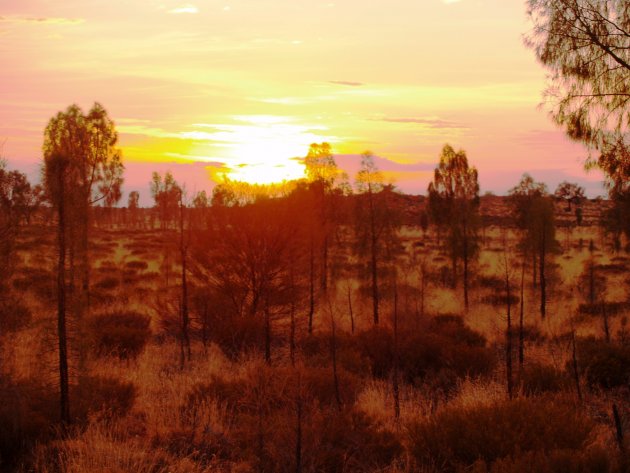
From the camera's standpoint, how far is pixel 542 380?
8.84 meters

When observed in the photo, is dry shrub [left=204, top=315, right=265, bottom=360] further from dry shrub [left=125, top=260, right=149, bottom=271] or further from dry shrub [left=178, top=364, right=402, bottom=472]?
dry shrub [left=125, top=260, right=149, bottom=271]

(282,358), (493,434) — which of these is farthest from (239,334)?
(493,434)

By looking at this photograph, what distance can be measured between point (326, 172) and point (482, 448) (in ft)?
54.7

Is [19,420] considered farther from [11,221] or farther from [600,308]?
[600,308]

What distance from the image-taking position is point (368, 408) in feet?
25.2

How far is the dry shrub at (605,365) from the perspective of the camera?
30.8 feet

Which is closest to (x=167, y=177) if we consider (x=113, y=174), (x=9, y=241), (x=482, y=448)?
(x=113, y=174)

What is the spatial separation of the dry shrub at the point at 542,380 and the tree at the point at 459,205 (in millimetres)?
9763

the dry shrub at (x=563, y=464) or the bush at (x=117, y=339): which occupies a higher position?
the dry shrub at (x=563, y=464)

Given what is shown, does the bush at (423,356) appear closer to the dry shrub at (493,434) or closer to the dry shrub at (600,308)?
the dry shrub at (493,434)

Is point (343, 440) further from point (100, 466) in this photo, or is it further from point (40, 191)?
point (40, 191)

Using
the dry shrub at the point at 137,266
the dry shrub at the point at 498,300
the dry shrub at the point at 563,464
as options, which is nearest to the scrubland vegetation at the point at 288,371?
the dry shrub at the point at 563,464

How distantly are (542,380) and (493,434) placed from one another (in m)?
3.72

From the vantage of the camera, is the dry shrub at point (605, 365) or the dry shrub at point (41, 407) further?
the dry shrub at point (605, 365)
